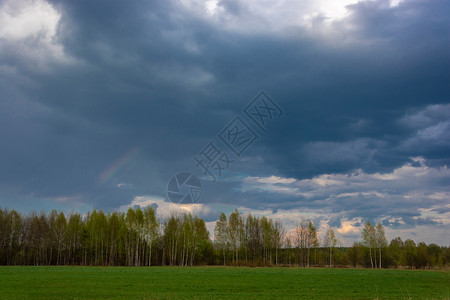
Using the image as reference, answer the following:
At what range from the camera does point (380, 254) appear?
101812 millimetres

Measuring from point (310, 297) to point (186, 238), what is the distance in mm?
79247

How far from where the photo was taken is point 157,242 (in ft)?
323

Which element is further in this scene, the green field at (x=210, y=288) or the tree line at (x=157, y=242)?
the tree line at (x=157, y=242)

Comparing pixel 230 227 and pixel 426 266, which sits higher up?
pixel 230 227

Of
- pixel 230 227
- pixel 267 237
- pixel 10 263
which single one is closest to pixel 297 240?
pixel 267 237

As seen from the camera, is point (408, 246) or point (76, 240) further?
point (408, 246)

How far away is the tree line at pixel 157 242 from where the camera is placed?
93562 millimetres

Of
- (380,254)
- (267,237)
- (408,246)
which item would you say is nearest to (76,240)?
(267,237)

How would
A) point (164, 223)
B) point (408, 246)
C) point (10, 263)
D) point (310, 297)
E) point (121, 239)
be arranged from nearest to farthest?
Answer: point (310, 297) < point (10, 263) < point (121, 239) < point (164, 223) < point (408, 246)

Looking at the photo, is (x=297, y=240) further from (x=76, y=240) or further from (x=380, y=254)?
(x=76, y=240)

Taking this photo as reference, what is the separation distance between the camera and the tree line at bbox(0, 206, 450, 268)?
9356cm

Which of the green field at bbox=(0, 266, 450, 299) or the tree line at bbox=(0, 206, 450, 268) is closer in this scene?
the green field at bbox=(0, 266, 450, 299)

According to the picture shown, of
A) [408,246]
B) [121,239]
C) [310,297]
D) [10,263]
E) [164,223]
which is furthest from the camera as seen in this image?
[408,246]

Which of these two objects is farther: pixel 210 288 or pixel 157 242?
pixel 157 242
